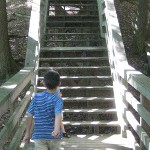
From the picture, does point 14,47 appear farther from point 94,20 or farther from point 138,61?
point 138,61

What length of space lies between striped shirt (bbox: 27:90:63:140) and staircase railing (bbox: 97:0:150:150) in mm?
1134

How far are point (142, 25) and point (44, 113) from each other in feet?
25.4

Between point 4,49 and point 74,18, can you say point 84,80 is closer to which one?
point 4,49

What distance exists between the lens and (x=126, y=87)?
612cm

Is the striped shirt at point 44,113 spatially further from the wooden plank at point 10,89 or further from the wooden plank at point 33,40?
the wooden plank at point 33,40

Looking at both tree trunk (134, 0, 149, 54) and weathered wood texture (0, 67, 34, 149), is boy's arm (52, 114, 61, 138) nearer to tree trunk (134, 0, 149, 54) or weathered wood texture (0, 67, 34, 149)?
weathered wood texture (0, 67, 34, 149)

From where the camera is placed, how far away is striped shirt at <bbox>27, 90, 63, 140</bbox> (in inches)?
146

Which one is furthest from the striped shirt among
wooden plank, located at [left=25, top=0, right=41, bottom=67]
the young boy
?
wooden plank, located at [left=25, top=0, right=41, bottom=67]

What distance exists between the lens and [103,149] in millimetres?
5492

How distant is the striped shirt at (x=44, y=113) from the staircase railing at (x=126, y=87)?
1134 millimetres

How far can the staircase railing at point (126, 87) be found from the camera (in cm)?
437

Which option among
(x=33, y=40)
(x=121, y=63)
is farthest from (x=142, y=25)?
(x=121, y=63)

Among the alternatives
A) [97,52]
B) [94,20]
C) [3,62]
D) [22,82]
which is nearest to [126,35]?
[94,20]

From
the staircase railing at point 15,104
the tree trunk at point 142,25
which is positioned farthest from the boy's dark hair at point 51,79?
the tree trunk at point 142,25
